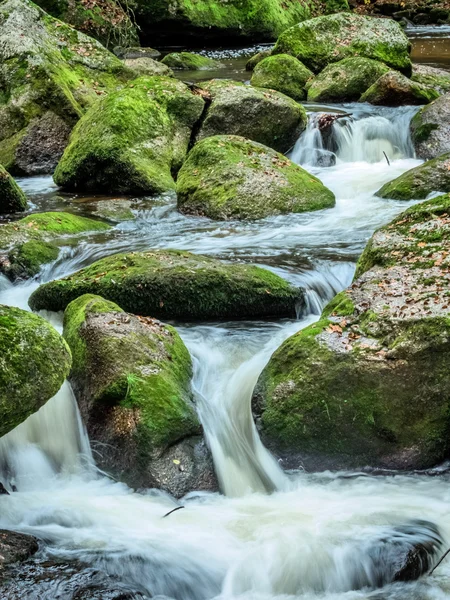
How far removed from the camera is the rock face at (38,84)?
1177cm

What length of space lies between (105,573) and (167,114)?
831 centimetres

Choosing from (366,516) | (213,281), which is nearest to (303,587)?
(366,516)

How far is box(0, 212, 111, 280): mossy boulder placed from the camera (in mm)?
7652

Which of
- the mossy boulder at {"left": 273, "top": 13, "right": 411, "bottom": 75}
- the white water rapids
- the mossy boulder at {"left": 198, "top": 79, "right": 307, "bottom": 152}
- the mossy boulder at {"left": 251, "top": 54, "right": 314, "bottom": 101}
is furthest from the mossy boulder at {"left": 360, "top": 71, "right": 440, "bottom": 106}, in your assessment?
the white water rapids

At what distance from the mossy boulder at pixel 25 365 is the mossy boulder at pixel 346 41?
43.2 ft

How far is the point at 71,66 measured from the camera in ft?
44.5

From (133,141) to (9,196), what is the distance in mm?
1908

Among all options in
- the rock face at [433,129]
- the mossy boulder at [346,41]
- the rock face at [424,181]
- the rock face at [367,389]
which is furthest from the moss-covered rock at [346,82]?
the rock face at [367,389]

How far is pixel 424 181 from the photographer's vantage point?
9.45 metres

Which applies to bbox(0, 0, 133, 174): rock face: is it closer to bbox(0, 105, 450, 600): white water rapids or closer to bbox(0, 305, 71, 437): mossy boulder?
bbox(0, 105, 450, 600): white water rapids

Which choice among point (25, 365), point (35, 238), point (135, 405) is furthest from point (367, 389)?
point (35, 238)

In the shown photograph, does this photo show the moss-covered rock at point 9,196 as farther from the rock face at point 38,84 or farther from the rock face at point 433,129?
the rock face at point 433,129

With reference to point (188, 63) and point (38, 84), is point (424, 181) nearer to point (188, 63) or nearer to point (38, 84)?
point (38, 84)

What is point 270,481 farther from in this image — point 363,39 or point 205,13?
point 205,13
